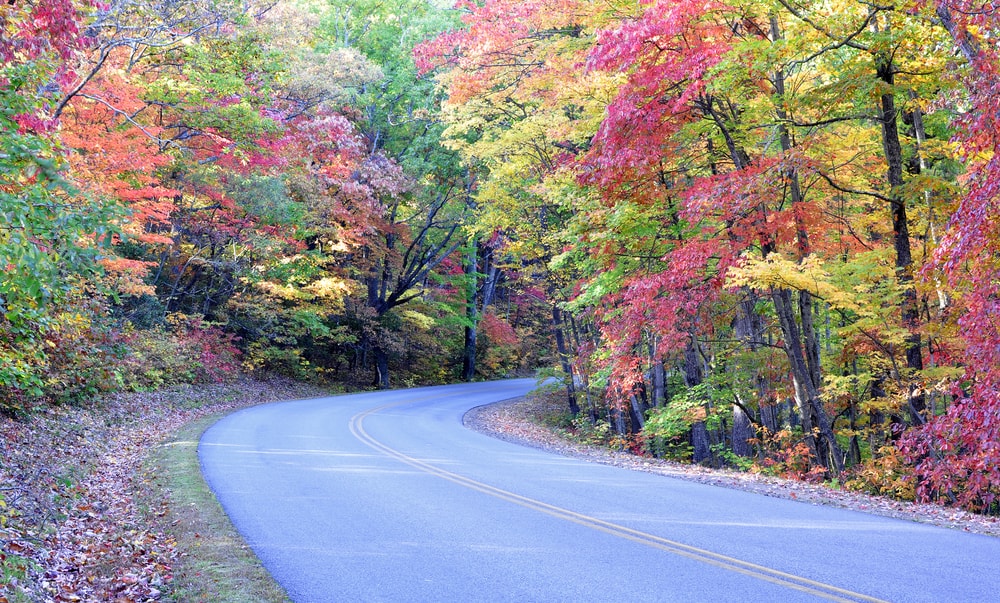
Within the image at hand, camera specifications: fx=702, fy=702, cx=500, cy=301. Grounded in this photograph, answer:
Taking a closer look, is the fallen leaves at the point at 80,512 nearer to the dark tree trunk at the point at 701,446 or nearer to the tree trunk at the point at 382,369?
the dark tree trunk at the point at 701,446

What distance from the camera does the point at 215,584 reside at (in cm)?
563

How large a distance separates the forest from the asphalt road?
2974 millimetres

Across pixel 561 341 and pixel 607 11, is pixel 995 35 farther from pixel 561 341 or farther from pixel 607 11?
pixel 561 341

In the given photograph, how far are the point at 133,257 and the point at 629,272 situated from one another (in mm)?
16309

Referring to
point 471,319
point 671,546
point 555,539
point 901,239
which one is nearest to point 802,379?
point 901,239

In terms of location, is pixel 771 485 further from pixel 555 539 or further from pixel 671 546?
pixel 555 539

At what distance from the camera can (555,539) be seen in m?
6.94

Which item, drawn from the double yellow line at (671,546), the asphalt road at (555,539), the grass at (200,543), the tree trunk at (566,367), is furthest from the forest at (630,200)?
the double yellow line at (671,546)

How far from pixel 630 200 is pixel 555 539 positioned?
9.08m

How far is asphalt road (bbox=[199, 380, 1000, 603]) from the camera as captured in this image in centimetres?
545

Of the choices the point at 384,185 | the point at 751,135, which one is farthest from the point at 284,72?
the point at 384,185

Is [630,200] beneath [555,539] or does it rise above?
above

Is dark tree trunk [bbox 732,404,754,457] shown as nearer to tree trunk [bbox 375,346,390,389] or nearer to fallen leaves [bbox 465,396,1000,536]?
fallen leaves [bbox 465,396,1000,536]

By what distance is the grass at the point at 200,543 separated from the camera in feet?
17.9
